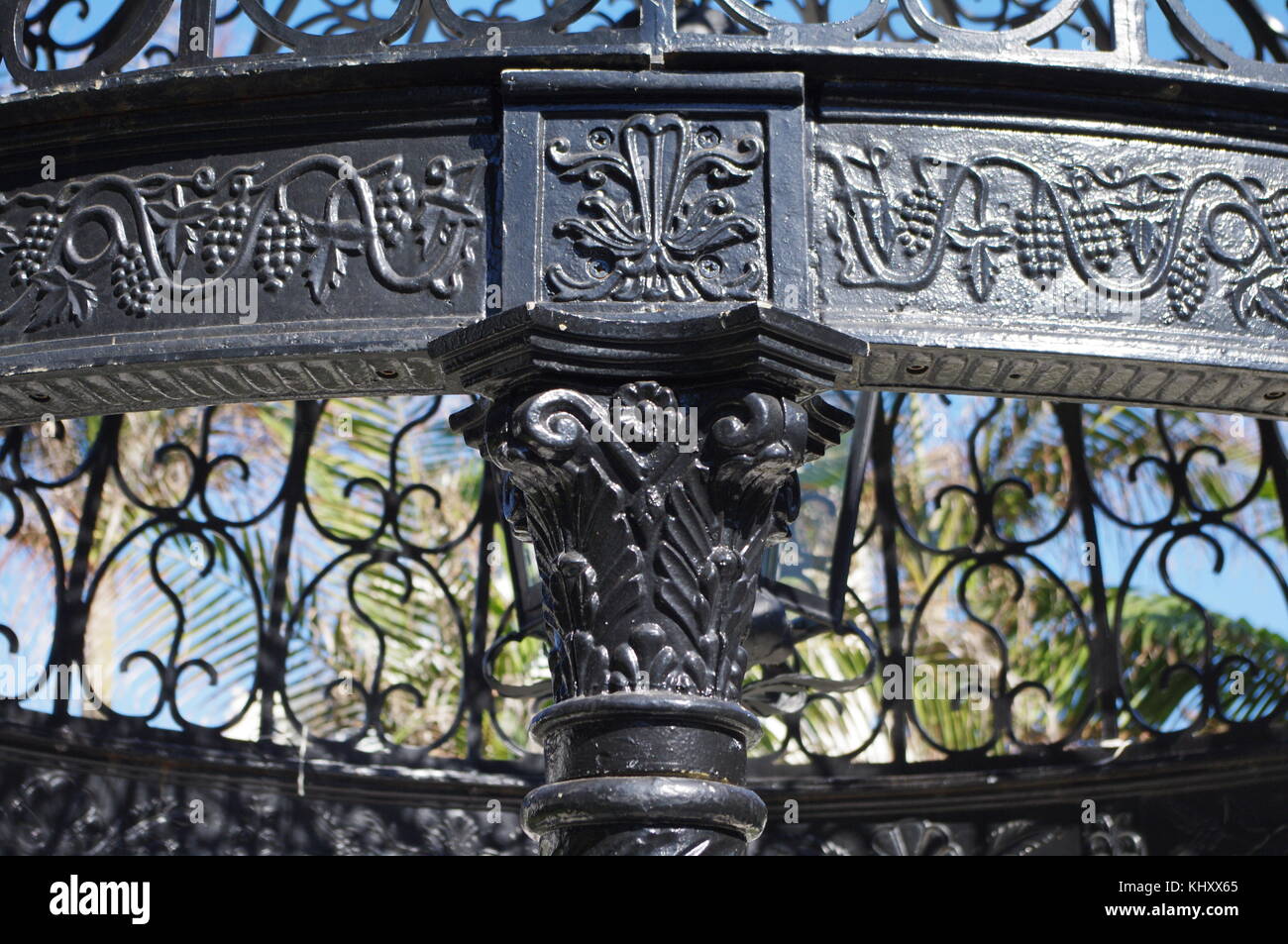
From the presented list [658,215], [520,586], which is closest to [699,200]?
[658,215]

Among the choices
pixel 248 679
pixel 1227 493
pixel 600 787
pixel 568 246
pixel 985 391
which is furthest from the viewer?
pixel 1227 493

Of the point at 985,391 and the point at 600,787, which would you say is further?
the point at 985,391

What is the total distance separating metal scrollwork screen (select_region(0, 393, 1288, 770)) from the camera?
742 cm

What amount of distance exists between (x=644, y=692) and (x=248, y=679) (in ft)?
23.0

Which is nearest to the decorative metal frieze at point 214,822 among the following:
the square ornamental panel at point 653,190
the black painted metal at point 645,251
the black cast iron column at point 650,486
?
the black painted metal at point 645,251

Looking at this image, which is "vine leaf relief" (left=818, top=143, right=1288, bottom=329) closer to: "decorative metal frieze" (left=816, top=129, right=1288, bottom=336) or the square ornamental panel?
"decorative metal frieze" (left=816, top=129, right=1288, bottom=336)

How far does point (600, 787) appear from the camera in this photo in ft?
10.1

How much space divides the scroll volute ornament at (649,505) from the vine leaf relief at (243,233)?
528 mm

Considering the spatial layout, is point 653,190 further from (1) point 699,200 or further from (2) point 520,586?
(2) point 520,586

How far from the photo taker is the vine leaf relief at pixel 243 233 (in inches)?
140

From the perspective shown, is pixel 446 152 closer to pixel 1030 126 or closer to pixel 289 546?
pixel 1030 126

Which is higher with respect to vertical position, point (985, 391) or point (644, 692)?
point (985, 391)
